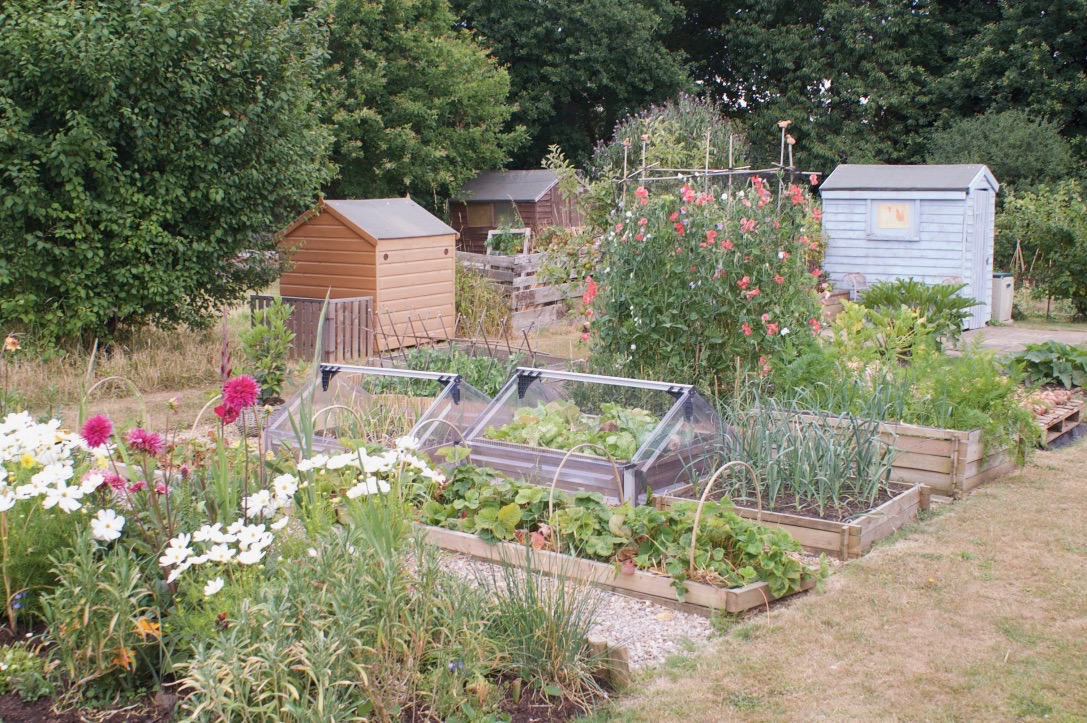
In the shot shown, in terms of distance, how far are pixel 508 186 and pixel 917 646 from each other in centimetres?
2168

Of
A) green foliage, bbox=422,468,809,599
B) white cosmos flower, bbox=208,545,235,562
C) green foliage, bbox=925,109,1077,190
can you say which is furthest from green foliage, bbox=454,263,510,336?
green foliage, bbox=925,109,1077,190

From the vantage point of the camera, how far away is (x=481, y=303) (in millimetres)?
13648

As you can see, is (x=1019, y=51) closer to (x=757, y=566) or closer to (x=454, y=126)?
(x=454, y=126)

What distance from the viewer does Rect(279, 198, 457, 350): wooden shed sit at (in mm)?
11859

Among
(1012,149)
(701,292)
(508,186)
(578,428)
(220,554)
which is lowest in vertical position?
(578,428)

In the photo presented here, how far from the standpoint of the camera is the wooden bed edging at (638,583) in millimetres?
4312

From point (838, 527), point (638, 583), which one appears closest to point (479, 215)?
point (838, 527)

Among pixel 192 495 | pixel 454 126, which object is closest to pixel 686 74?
pixel 454 126

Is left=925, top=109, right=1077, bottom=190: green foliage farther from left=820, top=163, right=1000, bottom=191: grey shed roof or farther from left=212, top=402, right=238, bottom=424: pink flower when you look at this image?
left=212, top=402, right=238, bottom=424: pink flower

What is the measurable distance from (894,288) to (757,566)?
285 inches

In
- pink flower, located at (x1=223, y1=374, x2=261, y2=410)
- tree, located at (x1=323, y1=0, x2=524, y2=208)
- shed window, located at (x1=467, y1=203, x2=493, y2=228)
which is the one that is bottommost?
pink flower, located at (x1=223, y1=374, x2=261, y2=410)

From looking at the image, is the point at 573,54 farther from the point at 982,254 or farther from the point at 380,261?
the point at 380,261

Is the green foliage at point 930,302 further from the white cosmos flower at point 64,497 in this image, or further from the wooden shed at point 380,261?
the white cosmos flower at point 64,497

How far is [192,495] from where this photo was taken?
393 cm
